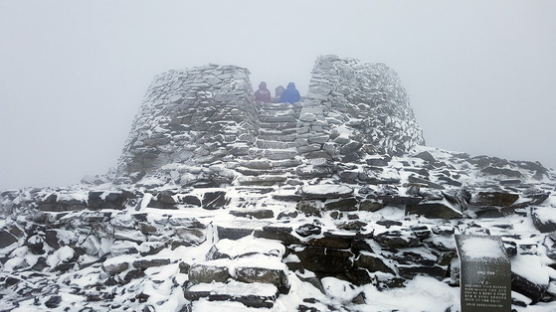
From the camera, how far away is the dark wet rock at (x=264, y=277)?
4465 mm

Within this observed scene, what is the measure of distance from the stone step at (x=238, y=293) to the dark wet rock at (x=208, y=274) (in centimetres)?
8

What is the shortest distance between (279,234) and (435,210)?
246cm

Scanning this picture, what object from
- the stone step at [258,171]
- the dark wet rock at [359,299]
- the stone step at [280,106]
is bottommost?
the dark wet rock at [359,299]

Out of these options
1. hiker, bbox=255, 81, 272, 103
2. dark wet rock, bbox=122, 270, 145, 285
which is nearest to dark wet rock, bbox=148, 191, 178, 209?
dark wet rock, bbox=122, 270, 145, 285

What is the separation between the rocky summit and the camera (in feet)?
15.0

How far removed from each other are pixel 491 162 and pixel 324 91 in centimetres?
514

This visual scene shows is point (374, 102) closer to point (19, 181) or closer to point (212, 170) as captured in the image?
point (212, 170)

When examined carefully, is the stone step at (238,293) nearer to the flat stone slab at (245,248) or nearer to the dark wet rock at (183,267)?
the flat stone slab at (245,248)

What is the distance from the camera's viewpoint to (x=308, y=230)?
5180 mm

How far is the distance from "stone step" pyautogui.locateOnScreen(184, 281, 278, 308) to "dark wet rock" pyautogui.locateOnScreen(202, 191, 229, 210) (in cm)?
212

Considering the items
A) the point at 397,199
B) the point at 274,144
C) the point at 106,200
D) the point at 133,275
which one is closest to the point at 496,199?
the point at 397,199

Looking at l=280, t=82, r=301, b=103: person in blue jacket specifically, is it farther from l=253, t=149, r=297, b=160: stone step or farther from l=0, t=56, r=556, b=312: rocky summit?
l=253, t=149, r=297, b=160: stone step

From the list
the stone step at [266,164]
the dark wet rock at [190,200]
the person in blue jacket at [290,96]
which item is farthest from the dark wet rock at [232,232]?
the person in blue jacket at [290,96]

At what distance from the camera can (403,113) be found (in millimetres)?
13117
